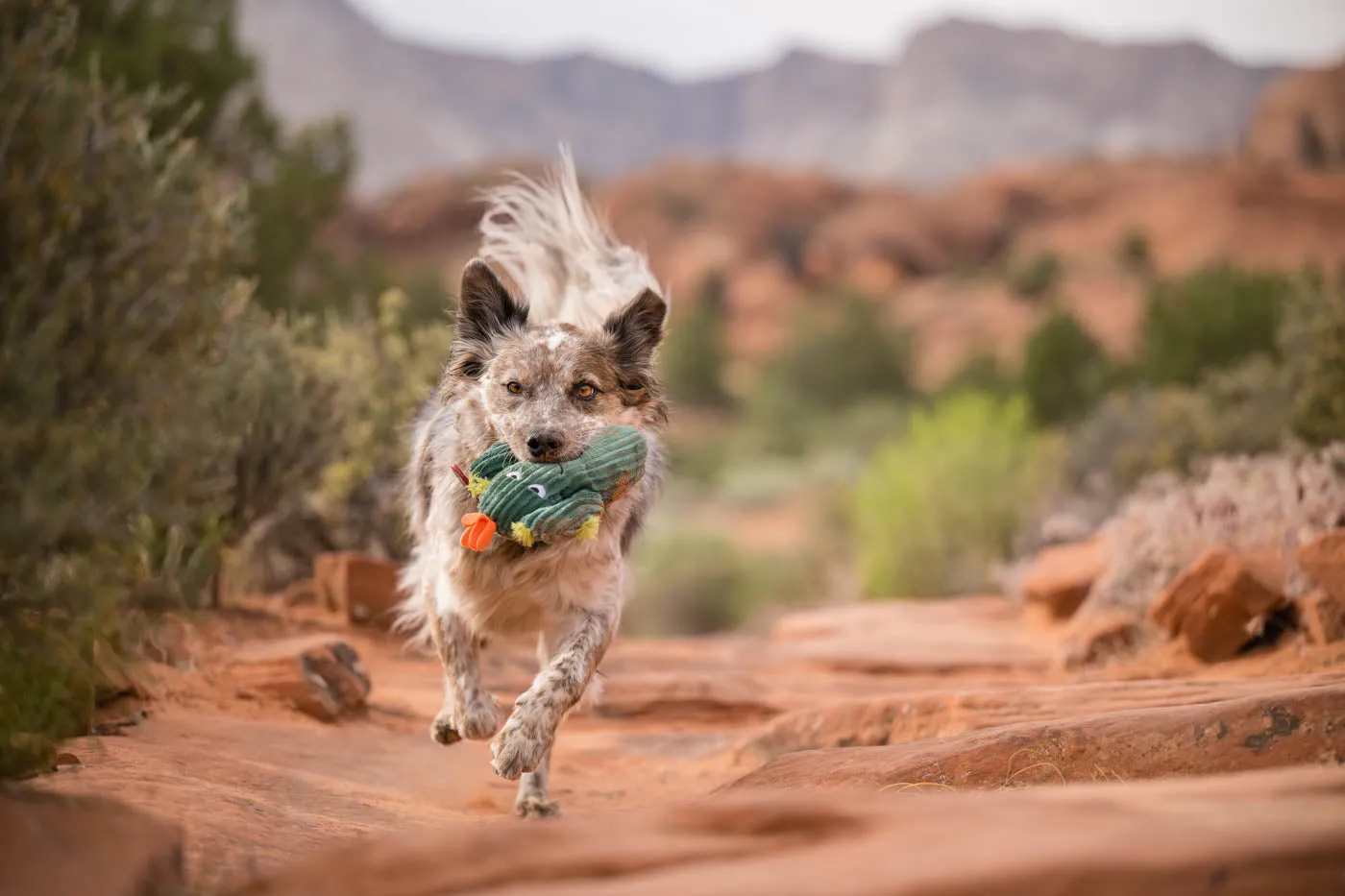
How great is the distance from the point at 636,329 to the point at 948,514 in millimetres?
11442

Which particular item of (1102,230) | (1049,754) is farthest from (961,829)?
(1102,230)

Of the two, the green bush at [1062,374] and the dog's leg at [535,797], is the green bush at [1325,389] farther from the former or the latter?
the green bush at [1062,374]

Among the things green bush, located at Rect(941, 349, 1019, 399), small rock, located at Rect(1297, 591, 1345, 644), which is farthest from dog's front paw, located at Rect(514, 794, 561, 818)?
green bush, located at Rect(941, 349, 1019, 399)

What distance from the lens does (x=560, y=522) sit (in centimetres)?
491

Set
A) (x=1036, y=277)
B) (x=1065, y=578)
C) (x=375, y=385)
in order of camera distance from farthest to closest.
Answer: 1. (x=1036, y=277)
2. (x=375, y=385)
3. (x=1065, y=578)

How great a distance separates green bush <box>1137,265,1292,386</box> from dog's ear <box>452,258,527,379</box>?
67.9ft

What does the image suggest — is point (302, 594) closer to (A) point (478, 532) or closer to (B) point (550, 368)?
(B) point (550, 368)

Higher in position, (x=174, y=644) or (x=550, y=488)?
(x=550, y=488)

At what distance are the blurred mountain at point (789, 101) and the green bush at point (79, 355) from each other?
8627 centimetres

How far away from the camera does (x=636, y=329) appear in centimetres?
601

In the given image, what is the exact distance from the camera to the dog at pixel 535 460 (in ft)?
17.5

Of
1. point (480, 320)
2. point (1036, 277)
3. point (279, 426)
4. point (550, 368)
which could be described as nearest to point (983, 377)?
point (1036, 277)

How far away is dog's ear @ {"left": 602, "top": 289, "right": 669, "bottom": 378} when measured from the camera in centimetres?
596

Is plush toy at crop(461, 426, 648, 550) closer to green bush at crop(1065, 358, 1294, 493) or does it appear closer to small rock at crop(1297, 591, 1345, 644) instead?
small rock at crop(1297, 591, 1345, 644)
